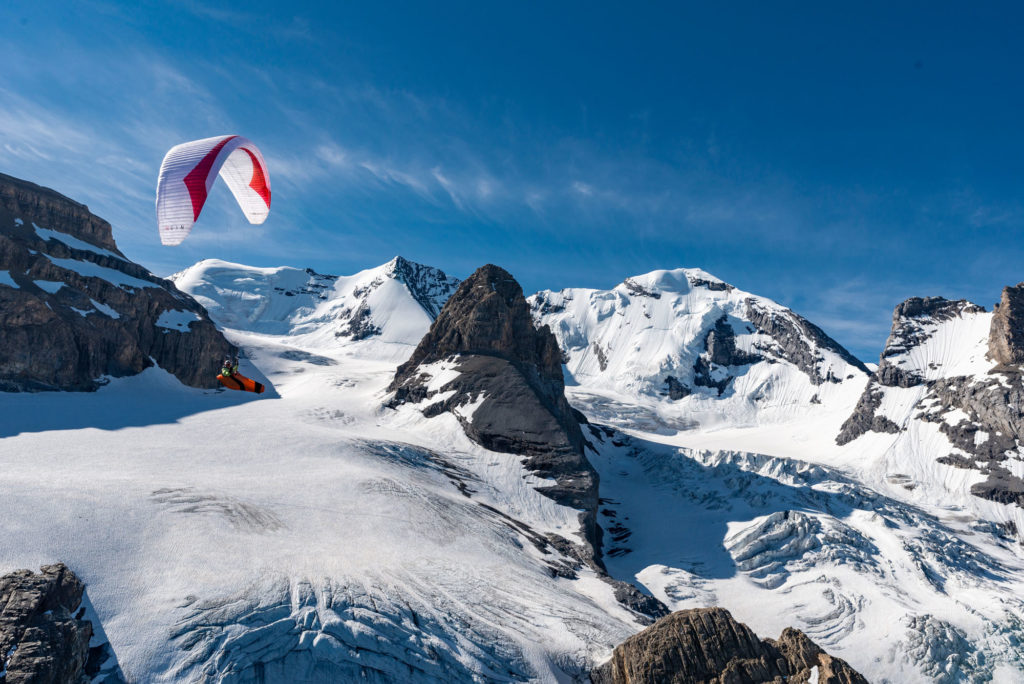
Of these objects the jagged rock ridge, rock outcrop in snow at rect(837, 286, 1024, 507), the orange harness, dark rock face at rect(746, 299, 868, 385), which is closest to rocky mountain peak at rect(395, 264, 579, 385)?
the jagged rock ridge

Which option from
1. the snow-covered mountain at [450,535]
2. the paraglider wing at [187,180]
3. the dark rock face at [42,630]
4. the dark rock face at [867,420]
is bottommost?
the dark rock face at [42,630]

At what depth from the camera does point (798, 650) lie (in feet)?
80.1

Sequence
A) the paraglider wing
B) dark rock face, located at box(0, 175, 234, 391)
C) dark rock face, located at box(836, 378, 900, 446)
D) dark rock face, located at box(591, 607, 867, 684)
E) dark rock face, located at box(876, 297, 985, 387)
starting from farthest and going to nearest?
dark rock face, located at box(876, 297, 985, 387) < dark rock face, located at box(836, 378, 900, 446) < dark rock face, located at box(0, 175, 234, 391) < the paraglider wing < dark rock face, located at box(591, 607, 867, 684)

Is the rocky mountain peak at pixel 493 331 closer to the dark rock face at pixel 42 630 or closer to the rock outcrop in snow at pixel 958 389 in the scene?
the dark rock face at pixel 42 630

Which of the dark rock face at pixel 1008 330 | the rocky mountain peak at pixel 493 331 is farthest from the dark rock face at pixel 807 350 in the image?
the rocky mountain peak at pixel 493 331

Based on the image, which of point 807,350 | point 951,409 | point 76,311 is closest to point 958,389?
point 951,409

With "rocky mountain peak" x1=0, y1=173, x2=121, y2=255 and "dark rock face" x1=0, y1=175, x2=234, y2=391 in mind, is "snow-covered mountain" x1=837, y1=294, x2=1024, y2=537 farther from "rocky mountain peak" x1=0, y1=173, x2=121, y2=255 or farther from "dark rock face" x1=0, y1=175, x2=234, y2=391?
"rocky mountain peak" x1=0, y1=173, x2=121, y2=255

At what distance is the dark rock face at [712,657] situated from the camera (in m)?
23.7

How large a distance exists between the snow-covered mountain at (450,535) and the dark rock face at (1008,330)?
2.96 meters

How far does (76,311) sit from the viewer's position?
269 feet

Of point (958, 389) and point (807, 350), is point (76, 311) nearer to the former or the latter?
point (958, 389)

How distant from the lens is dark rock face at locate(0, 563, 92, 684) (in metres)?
18.7

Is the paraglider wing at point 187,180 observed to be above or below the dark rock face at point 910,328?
below

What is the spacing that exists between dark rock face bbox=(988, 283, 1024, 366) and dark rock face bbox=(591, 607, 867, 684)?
399ft
